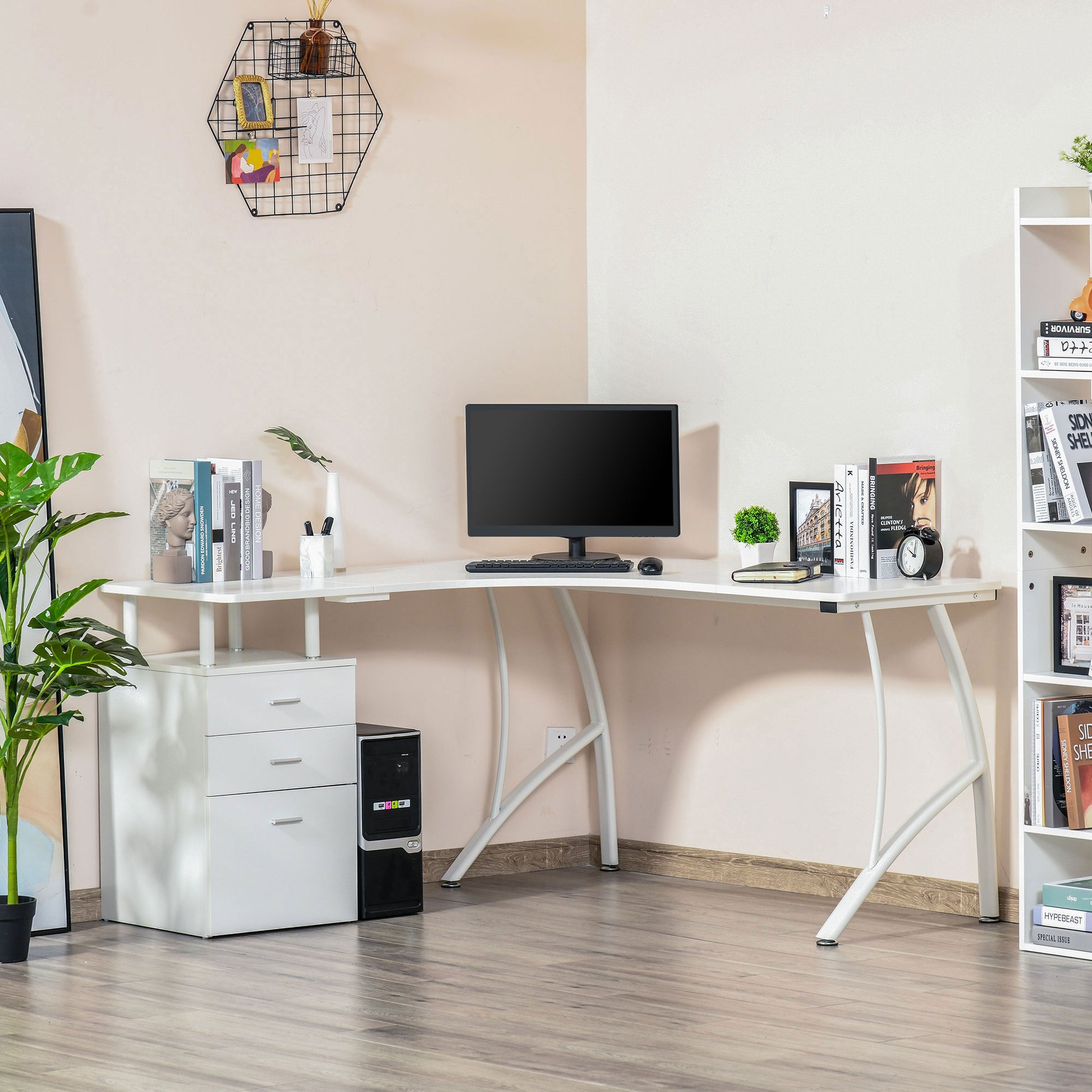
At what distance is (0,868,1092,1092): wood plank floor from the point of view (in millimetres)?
2912

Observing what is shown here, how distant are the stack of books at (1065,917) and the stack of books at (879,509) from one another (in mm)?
811

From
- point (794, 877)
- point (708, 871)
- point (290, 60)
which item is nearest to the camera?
point (290, 60)

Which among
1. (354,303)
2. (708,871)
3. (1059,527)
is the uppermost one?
(354,303)

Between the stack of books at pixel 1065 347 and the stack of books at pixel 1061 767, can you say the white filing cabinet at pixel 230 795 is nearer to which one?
the stack of books at pixel 1061 767

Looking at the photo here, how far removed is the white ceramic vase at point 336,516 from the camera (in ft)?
14.0

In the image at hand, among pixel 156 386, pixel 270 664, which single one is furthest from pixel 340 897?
pixel 156 386

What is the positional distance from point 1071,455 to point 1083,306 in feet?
1.06

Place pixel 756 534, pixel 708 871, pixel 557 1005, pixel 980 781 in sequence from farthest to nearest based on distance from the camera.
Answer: pixel 708 871, pixel 756 534, pixel 980 781, pixel 557 1005

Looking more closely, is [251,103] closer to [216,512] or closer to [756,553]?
[216,512]

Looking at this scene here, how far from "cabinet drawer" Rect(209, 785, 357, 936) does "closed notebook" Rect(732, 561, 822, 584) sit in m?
1.06

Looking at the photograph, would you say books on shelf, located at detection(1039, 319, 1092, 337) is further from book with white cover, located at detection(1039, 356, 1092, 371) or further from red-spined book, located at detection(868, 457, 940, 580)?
red-spined book, located at detection(868, 457, 940, 580)

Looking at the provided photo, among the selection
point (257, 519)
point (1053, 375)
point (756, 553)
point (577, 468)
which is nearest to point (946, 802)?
point (756, 553)

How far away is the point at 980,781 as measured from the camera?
3.97 m

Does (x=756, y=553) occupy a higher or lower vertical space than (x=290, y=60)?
lower
